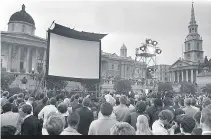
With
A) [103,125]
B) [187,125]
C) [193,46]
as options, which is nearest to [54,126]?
[103,125]

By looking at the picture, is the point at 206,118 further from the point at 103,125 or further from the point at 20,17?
the point at 20,17

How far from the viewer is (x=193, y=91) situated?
46.9 m

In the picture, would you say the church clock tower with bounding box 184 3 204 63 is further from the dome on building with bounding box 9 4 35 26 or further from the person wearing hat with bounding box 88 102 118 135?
the person wearing hat with bounding box 88 102 118 135

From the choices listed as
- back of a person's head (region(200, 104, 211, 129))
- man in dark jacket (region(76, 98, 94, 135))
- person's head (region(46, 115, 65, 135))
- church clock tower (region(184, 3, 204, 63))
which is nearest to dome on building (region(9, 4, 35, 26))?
man in dark jacket (region(76, 98, 94, 135))

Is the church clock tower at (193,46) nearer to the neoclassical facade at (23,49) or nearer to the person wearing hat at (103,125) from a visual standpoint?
the neoclassical facade at (23,49)

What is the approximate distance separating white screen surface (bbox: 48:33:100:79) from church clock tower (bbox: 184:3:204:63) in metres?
68.0

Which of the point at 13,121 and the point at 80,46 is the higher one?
the point at 80,46

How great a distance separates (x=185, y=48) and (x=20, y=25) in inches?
2287

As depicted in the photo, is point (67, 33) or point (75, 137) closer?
point (75, 137)

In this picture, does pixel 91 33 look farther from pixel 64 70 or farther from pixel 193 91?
pixel 193 91

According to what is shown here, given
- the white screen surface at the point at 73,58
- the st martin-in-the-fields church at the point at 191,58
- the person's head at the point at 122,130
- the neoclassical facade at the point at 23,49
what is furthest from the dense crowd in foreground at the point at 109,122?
the st martin-in-the-fields church at the point at 191,58

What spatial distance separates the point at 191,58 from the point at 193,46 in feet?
14.2

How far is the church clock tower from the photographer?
7838cm

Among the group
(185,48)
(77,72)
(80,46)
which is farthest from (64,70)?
(185,48)
